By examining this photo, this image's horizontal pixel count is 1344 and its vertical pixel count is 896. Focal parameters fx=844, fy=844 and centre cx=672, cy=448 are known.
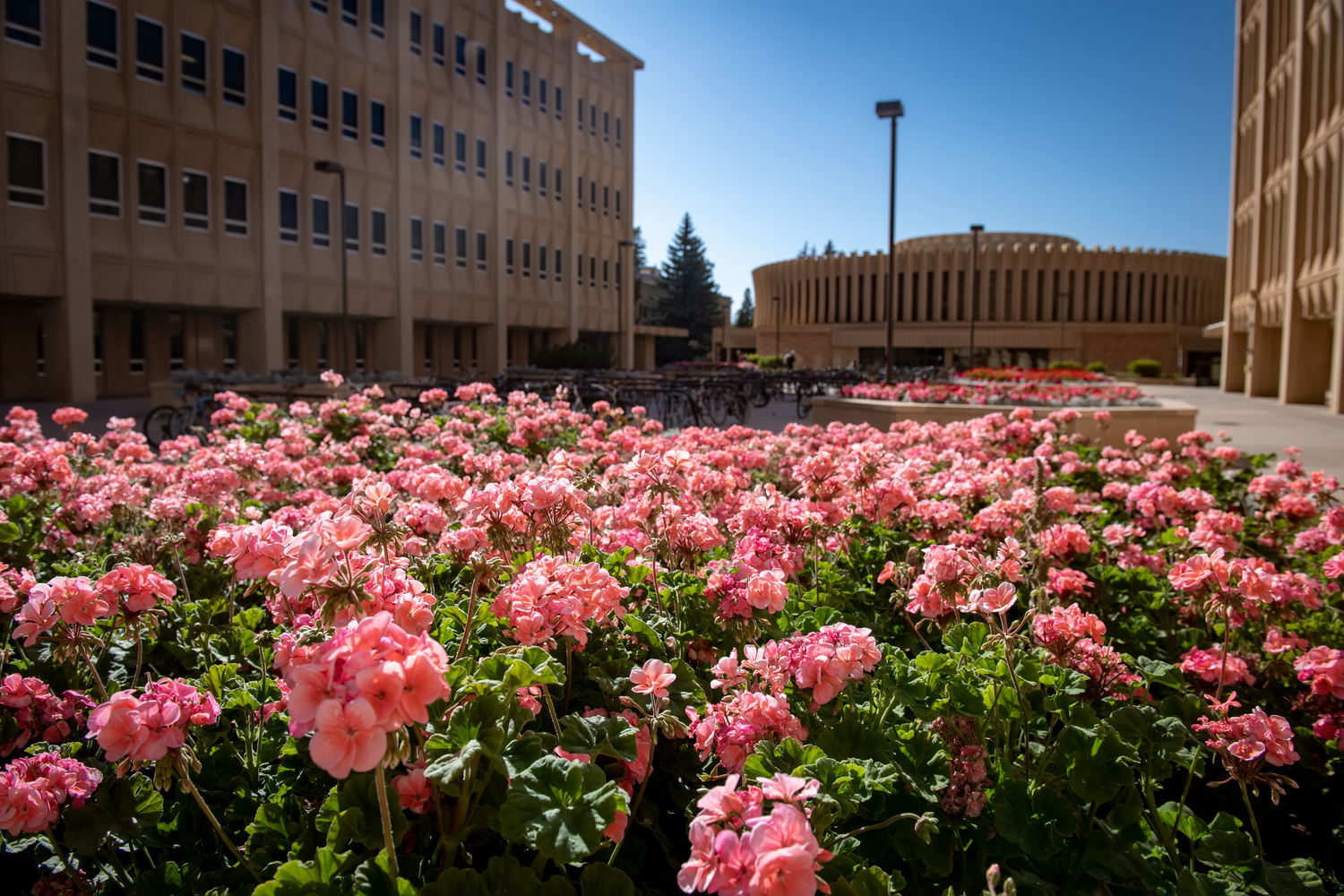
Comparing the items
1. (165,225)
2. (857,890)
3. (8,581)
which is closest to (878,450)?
(857,890)

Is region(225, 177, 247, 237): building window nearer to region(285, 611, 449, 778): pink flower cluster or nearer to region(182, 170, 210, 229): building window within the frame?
region(182, 170, 210, 229): building window

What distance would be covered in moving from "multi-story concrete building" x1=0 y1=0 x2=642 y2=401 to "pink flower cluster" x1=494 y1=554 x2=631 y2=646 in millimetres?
26839

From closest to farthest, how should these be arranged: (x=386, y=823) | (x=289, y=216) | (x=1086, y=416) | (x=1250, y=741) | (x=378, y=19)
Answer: (x=386, y=823) → (x=1250, y=741) → (x=1086, y=416) → (x=289, y=216) → (x=378, y=19)

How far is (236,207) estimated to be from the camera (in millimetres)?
27422

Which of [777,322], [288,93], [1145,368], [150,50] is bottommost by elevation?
[1145,368]

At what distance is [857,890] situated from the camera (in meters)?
1.41

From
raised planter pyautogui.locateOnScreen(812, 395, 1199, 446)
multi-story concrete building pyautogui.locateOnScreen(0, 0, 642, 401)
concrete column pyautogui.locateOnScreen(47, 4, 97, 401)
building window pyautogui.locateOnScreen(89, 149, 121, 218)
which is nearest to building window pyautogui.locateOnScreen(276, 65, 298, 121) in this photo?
multi-story concrete building pyautogui.locateOnScreen(0, 0, 642, 401)

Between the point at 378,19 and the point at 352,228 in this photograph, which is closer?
the point at 352,228

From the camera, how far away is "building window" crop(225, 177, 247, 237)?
27156 mm

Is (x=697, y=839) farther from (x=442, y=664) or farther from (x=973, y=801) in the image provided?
(x=973, y=801)

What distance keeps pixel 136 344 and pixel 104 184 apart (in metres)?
5.68

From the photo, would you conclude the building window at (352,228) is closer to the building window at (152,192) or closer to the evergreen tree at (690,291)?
the building window at (152,192)

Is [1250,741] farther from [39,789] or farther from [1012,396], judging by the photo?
[1012,396]

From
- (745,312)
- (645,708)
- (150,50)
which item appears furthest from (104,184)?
(745,312)
